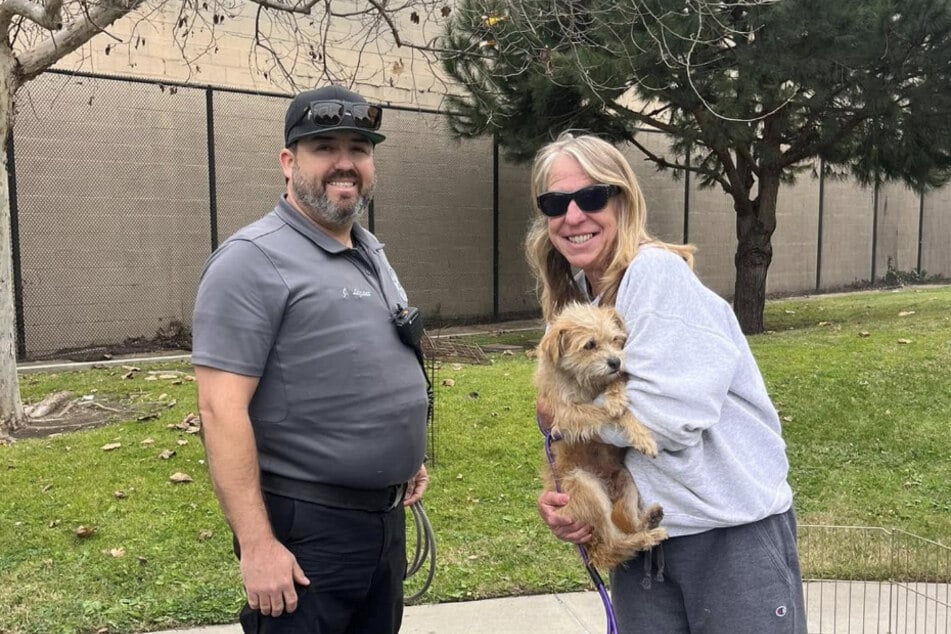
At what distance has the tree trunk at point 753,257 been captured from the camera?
544 inches

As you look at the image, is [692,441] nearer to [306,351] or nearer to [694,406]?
[694,406]

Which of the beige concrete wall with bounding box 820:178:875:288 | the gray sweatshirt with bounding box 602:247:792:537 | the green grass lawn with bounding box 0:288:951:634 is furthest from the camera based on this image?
the beige concrete wall with bounding box 820:178:875:288

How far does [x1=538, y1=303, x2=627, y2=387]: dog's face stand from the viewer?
2.31m

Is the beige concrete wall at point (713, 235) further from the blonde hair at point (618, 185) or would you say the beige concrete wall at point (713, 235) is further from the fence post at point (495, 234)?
the blonde hair at point (618, 185)

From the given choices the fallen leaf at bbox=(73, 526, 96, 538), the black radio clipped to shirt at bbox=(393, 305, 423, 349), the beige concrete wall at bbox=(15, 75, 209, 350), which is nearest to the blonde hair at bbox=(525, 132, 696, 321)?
the black radio clipped to shirt at bbox=(393, 305, 423, 349)

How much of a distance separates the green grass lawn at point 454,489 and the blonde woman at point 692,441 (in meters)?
2.59

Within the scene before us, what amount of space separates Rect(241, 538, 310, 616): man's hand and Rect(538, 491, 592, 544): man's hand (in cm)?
80

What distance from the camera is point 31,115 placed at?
35.8 ft

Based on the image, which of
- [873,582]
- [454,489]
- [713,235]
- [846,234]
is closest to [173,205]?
[454,489]

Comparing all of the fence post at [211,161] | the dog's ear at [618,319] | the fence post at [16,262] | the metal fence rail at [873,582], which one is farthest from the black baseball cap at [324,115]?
the fence post at [211,161]

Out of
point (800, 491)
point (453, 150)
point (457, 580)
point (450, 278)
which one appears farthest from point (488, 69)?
point (457, 580)

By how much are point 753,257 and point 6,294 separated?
11374 millimetres

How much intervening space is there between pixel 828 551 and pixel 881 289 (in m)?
21.2

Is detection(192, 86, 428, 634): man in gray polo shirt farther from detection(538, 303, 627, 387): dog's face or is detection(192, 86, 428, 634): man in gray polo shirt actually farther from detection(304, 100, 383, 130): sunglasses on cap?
detection(538, 303, 627, 387): dog's face
